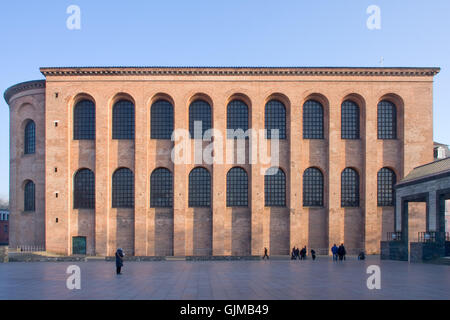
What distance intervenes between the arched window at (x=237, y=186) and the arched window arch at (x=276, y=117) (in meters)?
3.92

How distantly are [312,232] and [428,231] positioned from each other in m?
9.61

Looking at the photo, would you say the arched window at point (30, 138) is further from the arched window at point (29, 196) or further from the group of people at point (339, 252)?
the group of people at point (339, 252)

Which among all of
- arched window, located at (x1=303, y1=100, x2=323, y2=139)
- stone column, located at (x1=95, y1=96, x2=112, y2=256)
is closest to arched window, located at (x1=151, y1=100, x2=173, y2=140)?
stone column, located at (x1=95, y1=96, x2=112, y2=256)

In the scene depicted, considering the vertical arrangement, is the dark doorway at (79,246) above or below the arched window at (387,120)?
below

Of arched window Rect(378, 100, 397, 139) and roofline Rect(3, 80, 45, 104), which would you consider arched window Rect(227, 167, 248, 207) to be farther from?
roofline Rect(3, 80, 45, 104)

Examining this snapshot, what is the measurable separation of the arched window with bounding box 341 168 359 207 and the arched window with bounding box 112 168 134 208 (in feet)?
56.5

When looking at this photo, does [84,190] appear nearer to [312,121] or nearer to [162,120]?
[162,120]

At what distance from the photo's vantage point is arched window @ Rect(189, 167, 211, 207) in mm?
31109

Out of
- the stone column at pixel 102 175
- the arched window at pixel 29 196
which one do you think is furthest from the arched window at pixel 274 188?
the arched window at pixel 29 196

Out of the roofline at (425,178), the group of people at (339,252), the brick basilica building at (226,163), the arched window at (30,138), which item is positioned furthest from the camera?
the arched window at (30,138)

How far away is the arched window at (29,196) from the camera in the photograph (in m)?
33.0

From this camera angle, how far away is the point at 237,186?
102 ft

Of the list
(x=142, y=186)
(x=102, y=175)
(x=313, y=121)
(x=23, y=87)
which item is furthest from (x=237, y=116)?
(x=23, y=87)

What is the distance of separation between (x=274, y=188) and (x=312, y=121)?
21.3 ft
